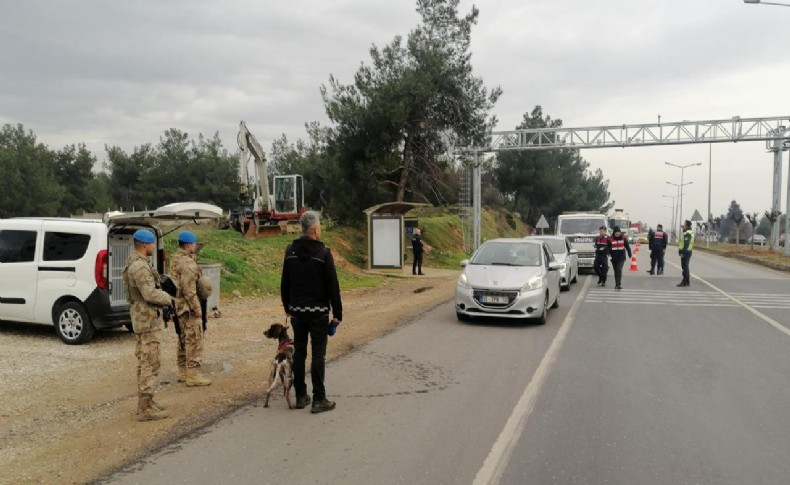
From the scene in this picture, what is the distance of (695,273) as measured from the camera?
24.0 metres

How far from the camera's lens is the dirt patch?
471cm

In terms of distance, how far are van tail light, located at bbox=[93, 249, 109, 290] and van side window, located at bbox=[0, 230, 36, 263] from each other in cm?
124

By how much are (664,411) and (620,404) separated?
41cm

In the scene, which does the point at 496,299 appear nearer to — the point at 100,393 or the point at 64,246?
the point at 100,393

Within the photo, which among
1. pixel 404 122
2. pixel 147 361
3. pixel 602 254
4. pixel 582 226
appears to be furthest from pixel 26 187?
pixel 147 361

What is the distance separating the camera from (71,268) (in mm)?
8914

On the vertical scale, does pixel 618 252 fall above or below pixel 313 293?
below

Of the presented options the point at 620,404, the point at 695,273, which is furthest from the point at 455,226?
the point at 620,404

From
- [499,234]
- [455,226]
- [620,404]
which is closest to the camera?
[620,404]

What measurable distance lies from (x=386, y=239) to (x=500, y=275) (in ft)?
38.1

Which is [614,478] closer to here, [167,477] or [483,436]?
[483,436]

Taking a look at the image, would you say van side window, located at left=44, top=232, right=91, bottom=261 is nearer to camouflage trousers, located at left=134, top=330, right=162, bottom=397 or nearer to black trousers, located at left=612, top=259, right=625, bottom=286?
camouflage trousers, located at left=134, top=330, right=162, bottom=397

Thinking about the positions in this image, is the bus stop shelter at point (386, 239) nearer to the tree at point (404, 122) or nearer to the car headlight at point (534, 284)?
the tree at point (404, 122)

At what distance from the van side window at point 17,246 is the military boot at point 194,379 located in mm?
4214
